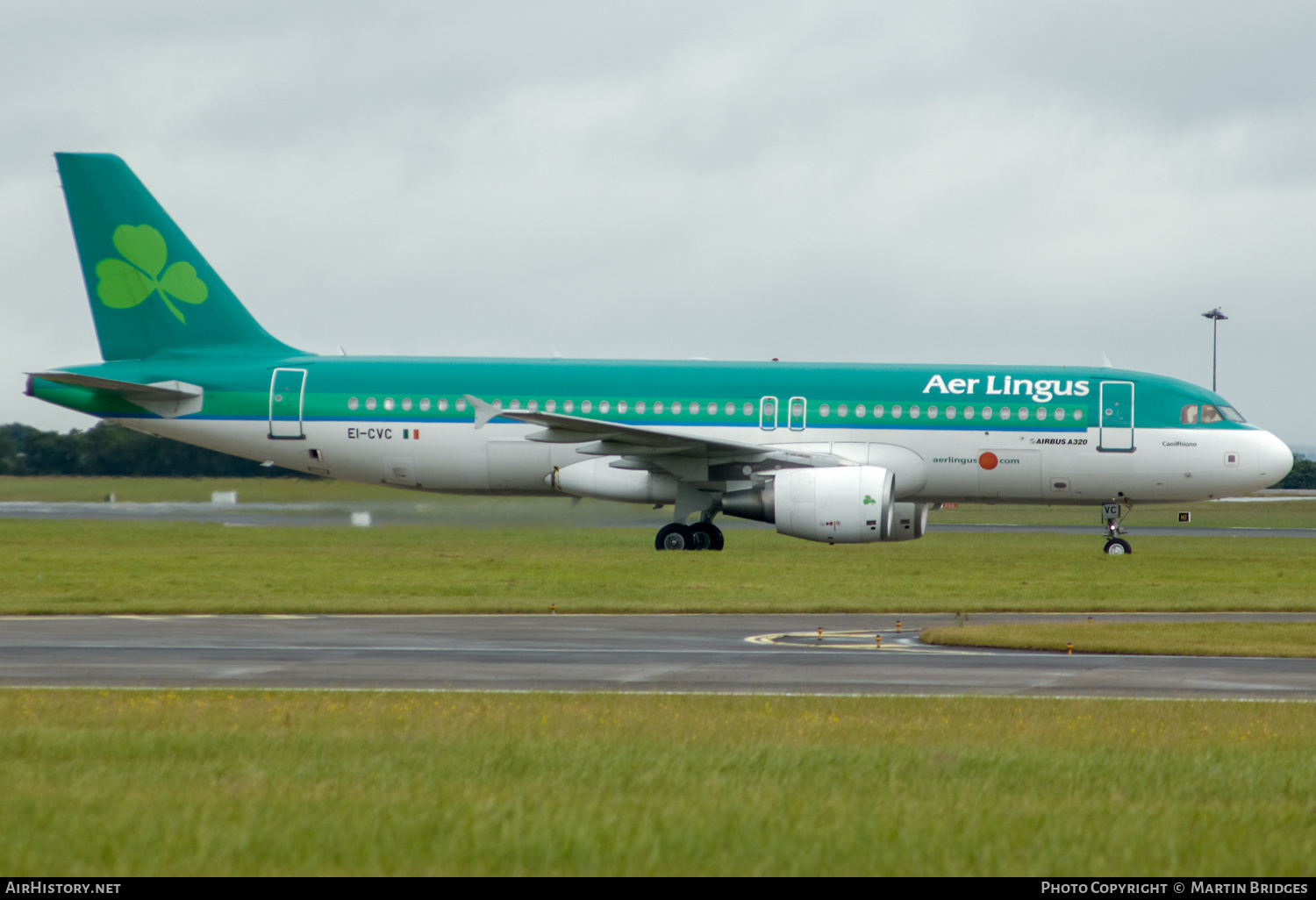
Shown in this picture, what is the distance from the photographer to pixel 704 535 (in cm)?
3272

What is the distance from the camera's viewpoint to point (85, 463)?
Answer: 4166cm

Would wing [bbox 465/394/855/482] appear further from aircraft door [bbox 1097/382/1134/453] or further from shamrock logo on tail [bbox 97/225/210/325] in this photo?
shamrock logo on tail [bbox 97/225/210/325]

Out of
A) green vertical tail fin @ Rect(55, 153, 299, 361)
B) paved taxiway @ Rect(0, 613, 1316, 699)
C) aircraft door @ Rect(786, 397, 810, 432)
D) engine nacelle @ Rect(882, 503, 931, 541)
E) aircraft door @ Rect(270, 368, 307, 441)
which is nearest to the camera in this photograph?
paved taxiway @ Rect(0, 613, 1316, 699)

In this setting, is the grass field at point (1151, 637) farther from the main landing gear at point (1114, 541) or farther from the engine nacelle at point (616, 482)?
the main landing gear at point (1114, 541)

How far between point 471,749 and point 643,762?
1277 mm

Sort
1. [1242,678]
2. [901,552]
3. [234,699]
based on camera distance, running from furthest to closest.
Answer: [901,552] → [1242,678] → [234,699]

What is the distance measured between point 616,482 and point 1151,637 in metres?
15.2

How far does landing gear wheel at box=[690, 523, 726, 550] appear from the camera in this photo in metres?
32.6

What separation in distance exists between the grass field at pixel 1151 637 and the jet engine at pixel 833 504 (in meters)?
8.86

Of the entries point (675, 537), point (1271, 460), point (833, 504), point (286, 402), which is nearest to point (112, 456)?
point (286, 402)

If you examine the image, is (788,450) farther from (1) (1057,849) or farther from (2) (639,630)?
(1) (1057,849)

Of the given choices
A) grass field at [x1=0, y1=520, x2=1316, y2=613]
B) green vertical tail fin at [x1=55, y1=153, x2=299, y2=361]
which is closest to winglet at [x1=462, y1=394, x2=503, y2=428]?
grass field at [x1=0, y1=520, x2=1316, y2=613]

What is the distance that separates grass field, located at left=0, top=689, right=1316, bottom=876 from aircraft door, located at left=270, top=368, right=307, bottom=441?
20196 mm
